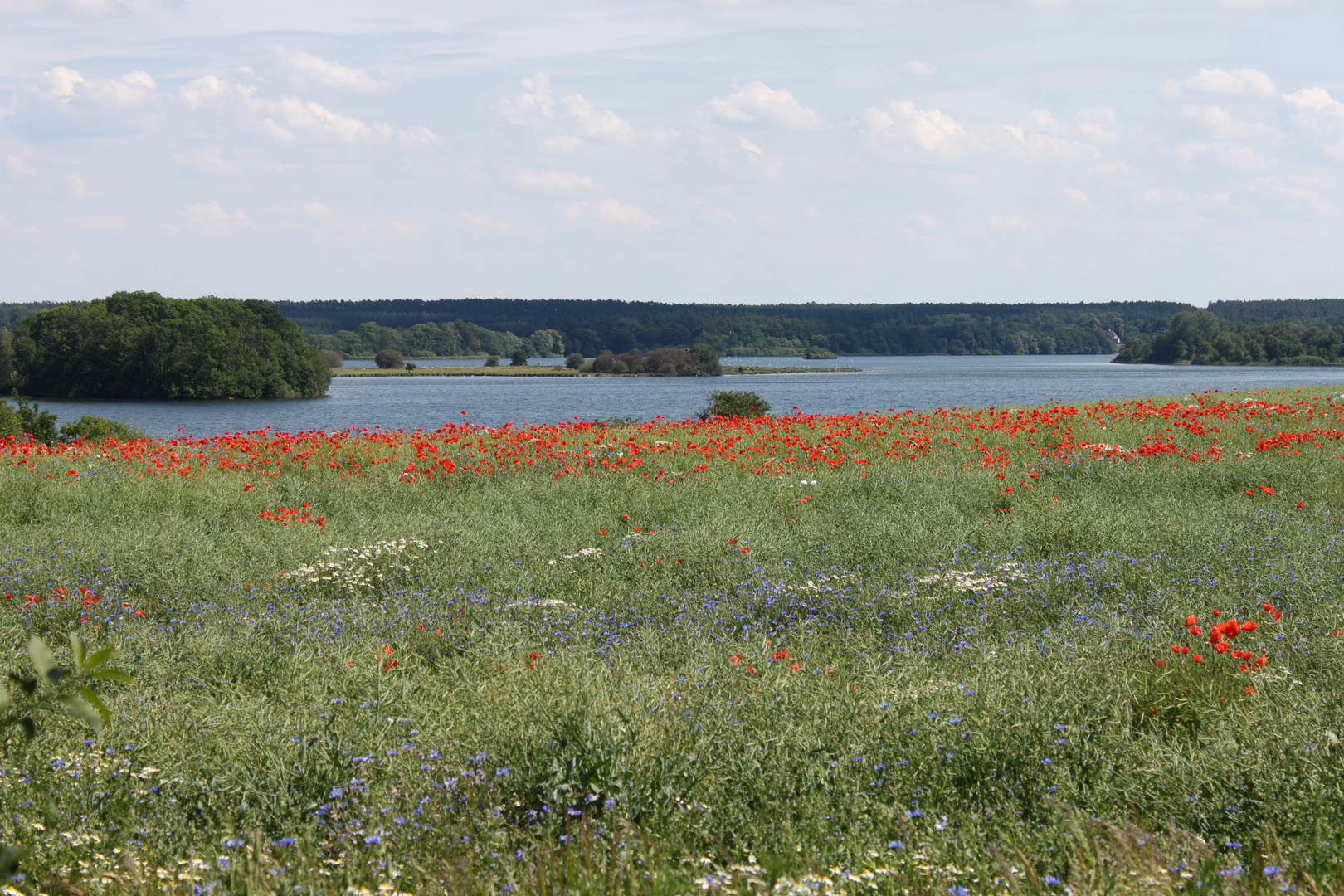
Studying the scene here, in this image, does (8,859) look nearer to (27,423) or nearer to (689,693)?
(689,693)

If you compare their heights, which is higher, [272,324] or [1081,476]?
[272,324]

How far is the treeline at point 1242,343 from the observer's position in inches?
4296

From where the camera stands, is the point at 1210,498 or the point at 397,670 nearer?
the point at 397,670

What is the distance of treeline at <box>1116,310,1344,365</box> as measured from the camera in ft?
358

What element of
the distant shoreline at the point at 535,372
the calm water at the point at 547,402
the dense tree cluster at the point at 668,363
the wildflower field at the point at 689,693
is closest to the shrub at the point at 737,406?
the wildflower field at the point at 689,693

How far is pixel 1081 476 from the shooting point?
13031 mm

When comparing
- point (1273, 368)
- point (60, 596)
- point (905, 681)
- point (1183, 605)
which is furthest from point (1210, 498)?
point (1273, 368)

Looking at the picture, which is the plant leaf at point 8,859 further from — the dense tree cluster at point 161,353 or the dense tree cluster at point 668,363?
the dense tree cluster at point 668,363

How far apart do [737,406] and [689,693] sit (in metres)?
23.3

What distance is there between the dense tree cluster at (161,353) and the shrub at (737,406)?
6219 centimetres

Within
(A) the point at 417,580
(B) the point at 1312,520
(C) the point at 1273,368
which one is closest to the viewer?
(A) the point at 417,580

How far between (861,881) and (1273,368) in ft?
411

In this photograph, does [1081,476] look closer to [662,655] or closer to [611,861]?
[662,655]

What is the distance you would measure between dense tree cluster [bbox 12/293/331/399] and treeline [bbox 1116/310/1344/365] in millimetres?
108097
